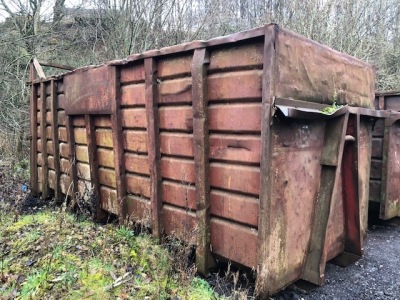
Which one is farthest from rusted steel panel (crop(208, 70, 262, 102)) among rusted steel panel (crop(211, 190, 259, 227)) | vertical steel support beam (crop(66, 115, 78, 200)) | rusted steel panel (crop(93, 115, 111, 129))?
vertical steel support beam (crop(66, 115, 78, 200))

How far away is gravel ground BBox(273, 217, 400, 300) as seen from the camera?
282 cm

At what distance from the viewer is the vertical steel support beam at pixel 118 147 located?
3.79m

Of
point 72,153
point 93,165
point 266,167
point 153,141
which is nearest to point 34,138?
point 72,153

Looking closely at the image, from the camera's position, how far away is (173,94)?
3176mm

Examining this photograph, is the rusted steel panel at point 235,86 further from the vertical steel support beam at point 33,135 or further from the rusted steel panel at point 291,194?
the vertical steel support beam at point 33,135

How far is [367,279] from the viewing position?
3078 millimetres

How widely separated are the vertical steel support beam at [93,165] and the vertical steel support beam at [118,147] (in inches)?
22.9

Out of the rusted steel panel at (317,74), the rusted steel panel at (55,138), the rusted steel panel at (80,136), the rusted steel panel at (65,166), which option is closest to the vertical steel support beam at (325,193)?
the rusted steel panel at (317,74)

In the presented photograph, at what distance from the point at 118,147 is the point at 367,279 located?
3.03 m

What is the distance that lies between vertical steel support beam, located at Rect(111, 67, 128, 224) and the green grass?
0.30m

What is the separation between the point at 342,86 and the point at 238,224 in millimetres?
1722

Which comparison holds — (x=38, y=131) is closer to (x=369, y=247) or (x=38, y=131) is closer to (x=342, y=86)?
(x=342, y=86)

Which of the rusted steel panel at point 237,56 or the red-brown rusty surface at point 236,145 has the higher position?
the rusted steel panel at point 237,56

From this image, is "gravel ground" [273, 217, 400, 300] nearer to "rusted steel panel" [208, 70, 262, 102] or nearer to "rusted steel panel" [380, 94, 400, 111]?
"rusted steel panel" [208, 70, 262, 102]
